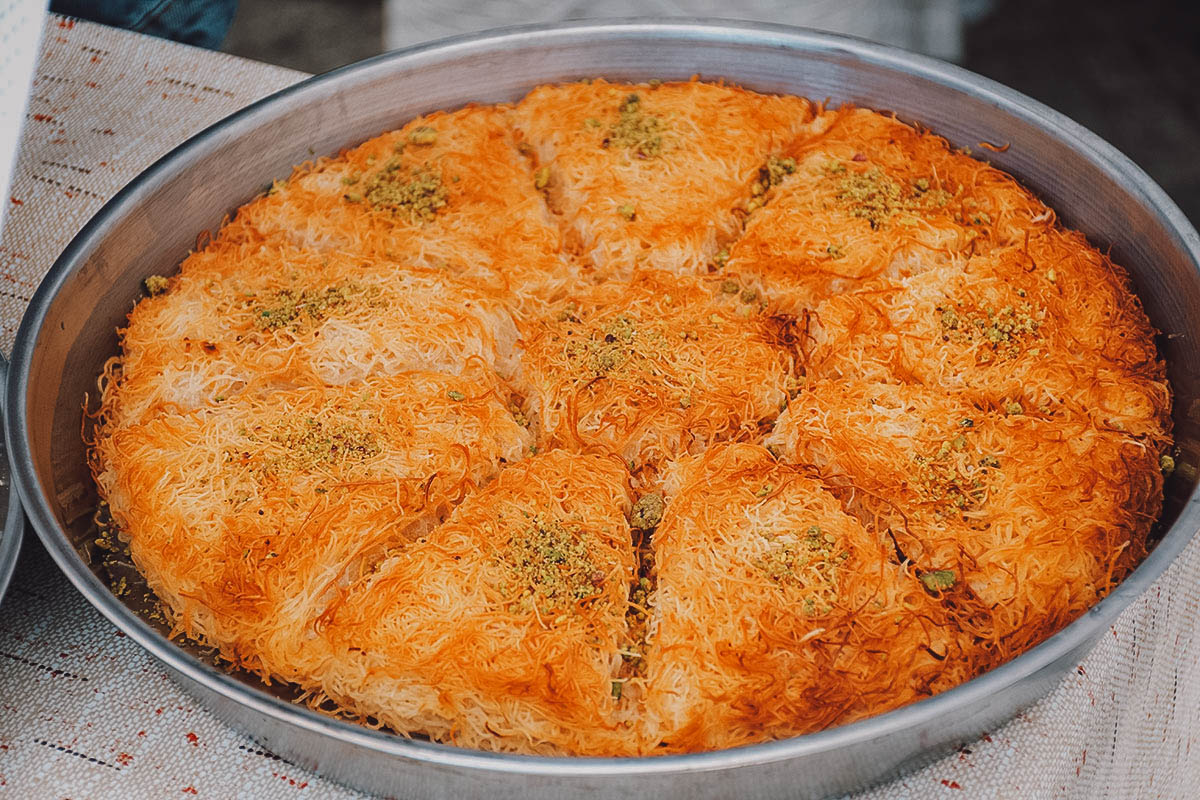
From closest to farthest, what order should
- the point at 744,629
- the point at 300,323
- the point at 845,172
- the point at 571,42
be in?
the point at 744,629 → the point at 300,323 → the point at 845,172 → the point at 571,42

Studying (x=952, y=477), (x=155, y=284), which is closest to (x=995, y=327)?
(x=952, y=477)

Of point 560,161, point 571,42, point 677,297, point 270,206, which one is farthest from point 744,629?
point 571,42

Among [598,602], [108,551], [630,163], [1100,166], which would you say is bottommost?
[108,551]

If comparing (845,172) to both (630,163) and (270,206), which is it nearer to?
(630,163)

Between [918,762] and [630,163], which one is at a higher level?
[630,163]

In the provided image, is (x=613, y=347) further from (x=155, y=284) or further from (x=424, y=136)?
(x=155, y=284)

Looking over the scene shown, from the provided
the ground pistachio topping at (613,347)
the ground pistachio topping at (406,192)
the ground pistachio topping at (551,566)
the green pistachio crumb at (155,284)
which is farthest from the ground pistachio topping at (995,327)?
the green pistachio crumb at (155,284)

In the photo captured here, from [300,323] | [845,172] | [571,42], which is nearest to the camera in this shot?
[300,323]

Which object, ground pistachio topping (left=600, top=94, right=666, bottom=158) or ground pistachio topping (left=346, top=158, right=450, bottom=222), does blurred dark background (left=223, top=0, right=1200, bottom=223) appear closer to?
ground pistachio topping (left=600, top=94, right=666, bottom=158)

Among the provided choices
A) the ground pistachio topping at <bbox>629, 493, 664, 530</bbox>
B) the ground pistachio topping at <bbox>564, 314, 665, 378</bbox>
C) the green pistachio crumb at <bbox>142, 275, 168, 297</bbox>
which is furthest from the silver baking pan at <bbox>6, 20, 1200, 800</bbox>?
the ground pistachio topping at <bbox>564, 314, 665, 378</bbox>
